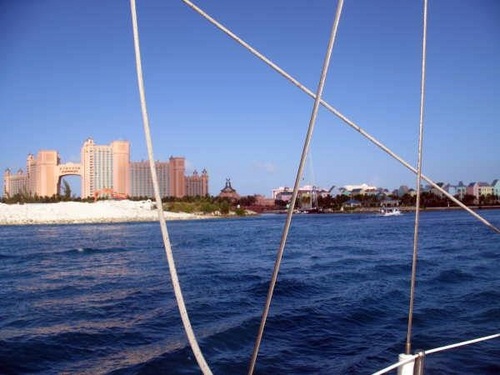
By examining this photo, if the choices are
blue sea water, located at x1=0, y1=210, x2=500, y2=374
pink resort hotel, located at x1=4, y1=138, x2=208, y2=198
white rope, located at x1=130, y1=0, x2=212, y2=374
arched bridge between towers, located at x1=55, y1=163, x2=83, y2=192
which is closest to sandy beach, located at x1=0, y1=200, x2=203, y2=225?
pink resort hotel, located at x1=4, y1=138, x2=208, y2=198

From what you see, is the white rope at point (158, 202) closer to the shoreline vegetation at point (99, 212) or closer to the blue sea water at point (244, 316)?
the blue sea water at point (244, 316)

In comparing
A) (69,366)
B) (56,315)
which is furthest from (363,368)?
(56,315)

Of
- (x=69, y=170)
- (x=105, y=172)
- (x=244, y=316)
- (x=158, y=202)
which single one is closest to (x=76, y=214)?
(x=105, y=172)

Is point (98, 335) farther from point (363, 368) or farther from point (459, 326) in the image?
point (459, 326)

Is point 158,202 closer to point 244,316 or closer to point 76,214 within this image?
point 244,316

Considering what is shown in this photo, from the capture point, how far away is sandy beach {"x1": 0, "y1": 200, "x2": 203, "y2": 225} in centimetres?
5672

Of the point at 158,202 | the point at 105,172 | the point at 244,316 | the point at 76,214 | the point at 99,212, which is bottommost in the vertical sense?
the point at 76,214

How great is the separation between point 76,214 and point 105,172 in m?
45.7

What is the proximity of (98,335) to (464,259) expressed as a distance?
1082cm

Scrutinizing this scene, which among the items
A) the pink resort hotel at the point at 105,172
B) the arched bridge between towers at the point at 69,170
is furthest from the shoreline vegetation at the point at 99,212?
the arched bridge between towers at the point at 69,170

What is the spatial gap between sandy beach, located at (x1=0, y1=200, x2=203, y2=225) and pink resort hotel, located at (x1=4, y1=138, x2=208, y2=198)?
3117cm

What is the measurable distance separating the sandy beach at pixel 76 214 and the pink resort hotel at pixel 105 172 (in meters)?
31.2

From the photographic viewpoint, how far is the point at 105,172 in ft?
352

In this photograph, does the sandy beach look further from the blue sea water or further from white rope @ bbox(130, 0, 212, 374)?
white rope @ bbox(130, 0, 212, 374)
